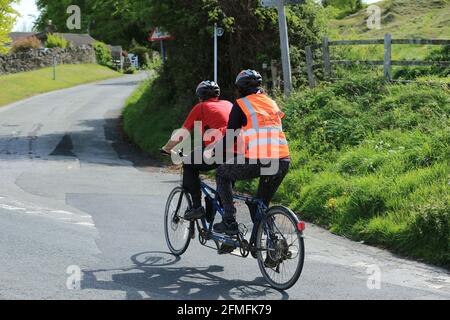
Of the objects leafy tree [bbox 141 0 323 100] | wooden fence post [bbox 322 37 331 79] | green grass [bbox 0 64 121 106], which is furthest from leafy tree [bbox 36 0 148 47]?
wooden fence post [bbox 322 37 331 79]

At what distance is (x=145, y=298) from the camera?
663 centimetres

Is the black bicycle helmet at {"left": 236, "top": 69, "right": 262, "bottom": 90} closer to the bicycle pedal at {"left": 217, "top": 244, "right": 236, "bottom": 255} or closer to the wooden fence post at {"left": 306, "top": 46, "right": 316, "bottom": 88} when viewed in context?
the bicycle pedal at {"left": 217, "top": 244, "right": 236, "bottom": 255}

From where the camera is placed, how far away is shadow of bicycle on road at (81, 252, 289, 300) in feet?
22.3

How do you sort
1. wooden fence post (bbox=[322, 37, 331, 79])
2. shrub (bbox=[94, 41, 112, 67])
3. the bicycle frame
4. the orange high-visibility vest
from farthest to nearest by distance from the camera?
1. shrub (bbox=[94, 41, 112, 67])
2. wooden fence post (bbox=[322, 37, 331, 79])
3. the bicycle frame
4. the orange high-visibility vest

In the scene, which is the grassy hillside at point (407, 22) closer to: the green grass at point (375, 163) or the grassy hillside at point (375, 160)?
the grassy hillside at point (375, 160)

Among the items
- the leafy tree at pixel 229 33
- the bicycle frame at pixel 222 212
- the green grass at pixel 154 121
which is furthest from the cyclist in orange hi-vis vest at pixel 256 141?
the leafy tree at pixel 229 33

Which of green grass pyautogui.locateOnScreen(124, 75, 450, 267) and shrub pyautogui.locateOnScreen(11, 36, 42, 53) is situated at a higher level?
shrub pyautogui.locateOnScreen(11, 36, 42, 53)

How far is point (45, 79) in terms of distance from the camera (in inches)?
1980

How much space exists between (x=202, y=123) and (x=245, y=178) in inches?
40.7

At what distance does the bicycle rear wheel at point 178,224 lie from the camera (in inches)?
339

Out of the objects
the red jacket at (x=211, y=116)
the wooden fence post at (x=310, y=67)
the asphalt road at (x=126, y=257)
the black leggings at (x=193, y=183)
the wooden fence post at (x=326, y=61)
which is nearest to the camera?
the asphalt road at (x=126, y=257)

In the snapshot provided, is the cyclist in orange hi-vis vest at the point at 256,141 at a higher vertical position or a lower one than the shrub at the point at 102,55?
lower

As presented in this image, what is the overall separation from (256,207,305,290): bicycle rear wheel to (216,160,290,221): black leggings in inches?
14.8

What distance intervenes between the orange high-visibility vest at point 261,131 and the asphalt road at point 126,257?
131 cm
